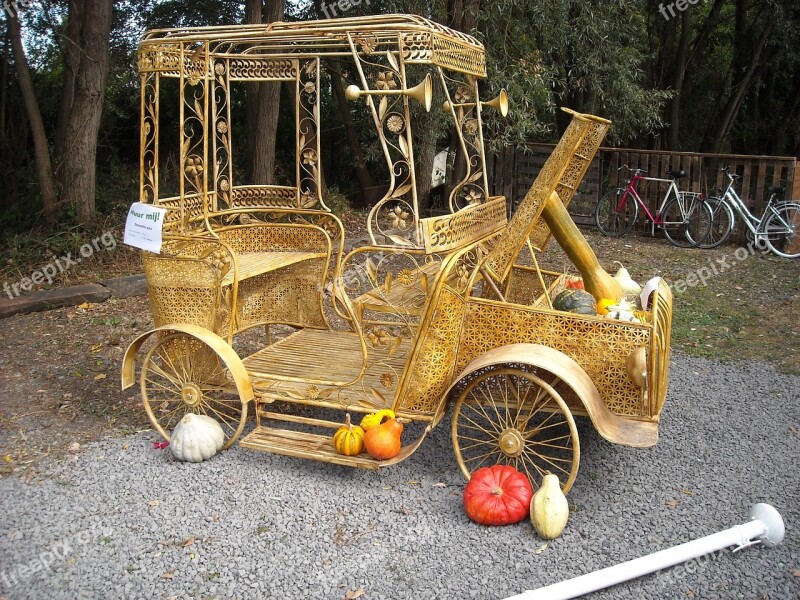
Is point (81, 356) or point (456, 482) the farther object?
point (81, 356)

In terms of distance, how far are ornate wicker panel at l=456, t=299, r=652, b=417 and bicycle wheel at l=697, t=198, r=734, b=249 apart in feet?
24.3

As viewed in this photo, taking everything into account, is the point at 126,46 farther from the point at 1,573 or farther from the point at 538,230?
the point at 1,573

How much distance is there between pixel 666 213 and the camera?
34.8ft

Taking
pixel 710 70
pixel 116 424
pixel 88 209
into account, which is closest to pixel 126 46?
pixel 88 209

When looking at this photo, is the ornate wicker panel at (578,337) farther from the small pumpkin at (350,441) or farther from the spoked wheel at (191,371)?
the spoked wheel at (191,371)

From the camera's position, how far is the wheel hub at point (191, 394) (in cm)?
432

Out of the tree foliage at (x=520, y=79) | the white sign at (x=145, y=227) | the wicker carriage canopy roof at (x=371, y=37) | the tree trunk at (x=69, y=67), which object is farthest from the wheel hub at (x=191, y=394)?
the tree trunk at (x=69, y=67)

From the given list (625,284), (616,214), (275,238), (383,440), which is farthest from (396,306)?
(616,214)

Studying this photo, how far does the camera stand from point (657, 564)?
10.1 feet

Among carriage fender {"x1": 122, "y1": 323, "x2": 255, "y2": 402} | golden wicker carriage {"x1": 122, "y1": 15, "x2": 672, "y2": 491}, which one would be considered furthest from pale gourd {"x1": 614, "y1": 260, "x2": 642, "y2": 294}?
carriage fender {"x1": 122, "y1": 323, "x2": 255, "y2": 402}

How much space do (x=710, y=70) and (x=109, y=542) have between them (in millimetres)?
15501

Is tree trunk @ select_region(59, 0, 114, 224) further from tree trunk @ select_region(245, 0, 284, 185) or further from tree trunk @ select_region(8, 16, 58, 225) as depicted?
tree trunk @ select_region(245, 0, 284, 185)

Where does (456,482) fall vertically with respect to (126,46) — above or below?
below

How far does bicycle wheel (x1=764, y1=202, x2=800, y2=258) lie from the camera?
9695 mm
